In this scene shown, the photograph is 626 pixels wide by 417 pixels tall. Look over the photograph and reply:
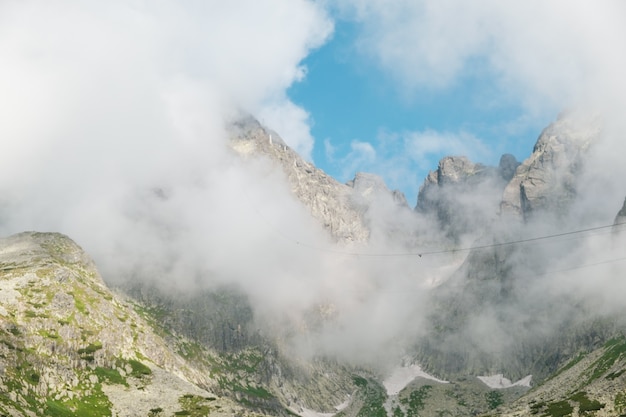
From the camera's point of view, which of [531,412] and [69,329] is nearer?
[531,412]

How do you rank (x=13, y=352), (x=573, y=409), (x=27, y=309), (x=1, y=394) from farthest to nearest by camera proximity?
(x=27, y=309) → (x=13, y=352) → (x=573, y=409) → (x=1, y=394)

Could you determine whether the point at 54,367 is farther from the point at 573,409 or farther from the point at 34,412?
the point at 573,409

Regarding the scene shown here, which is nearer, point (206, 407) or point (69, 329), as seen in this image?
A: point (206, 407)

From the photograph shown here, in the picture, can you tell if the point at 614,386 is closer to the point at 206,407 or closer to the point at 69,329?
the point at 206,407

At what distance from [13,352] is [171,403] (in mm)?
49861

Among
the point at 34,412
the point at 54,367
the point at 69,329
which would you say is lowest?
the point at 34,412

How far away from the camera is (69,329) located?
199500mm

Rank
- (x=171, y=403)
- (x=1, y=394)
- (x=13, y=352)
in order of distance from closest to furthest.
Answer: (x=1, y=394) < (x=13, y=352) < (x=171, y=403)

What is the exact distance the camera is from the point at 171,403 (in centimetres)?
18188

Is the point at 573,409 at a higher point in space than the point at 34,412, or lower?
higher

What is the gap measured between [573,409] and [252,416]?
98.6 meters

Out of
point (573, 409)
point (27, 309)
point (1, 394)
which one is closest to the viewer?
point (1, 394)

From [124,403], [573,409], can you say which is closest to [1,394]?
[124,403]

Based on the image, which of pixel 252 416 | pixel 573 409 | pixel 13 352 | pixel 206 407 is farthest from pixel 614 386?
pixel 13 352
